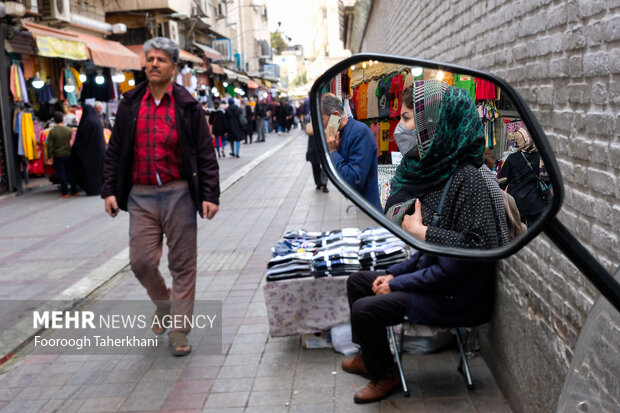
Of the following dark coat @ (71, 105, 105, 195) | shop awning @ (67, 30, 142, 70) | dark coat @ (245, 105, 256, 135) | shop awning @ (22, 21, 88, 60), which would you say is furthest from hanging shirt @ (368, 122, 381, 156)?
dark coat @ (245, 105, 256, 135)

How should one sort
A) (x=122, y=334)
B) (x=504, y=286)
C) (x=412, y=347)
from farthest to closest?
(x=122, y=334) → (x=412, y=347) → (x=504, y=286)

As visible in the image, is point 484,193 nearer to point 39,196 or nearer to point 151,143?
point 151,143

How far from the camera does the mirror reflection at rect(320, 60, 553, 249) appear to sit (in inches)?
55.8

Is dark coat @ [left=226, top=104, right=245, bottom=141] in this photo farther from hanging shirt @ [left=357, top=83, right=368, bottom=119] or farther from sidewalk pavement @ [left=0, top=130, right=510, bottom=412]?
hanging shirt @ [left=357, top=83, right=368, bottom=119]

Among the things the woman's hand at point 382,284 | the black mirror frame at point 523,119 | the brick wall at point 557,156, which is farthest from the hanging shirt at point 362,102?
the woman's hand at point 382,284

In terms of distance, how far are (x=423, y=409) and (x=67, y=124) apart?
12629 mm

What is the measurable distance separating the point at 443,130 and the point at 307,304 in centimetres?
343

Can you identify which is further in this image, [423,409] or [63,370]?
[63,370]

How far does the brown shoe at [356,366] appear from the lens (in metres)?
4.39

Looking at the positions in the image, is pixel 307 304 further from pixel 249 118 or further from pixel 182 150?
pixel 249 118

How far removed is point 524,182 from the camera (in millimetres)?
1403

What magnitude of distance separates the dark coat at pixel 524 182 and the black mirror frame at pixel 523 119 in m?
0.06

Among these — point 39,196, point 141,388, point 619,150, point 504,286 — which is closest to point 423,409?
point 504,286

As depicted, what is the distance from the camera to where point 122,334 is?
5.50 meters
